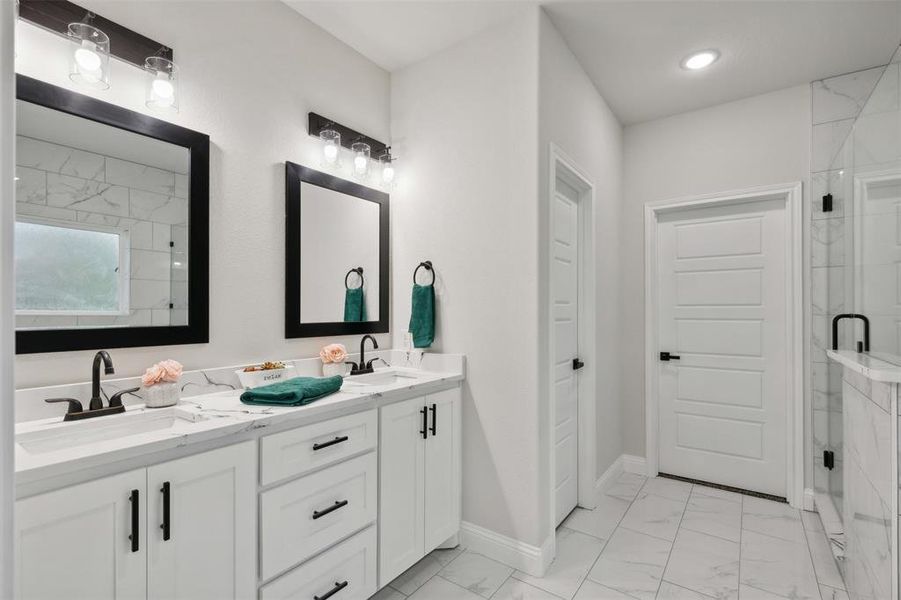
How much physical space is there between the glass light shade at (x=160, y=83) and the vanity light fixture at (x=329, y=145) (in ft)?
2.34

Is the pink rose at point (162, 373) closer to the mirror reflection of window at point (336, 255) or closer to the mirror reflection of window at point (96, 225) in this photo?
the mirror reflection of window at point (96, 225)

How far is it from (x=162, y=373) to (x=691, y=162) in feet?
11.3

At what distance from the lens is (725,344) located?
123 inches

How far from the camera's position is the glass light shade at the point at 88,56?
1451mm

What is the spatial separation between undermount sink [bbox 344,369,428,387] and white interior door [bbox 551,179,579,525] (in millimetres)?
861

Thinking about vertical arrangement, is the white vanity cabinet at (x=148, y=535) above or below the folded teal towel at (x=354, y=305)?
below

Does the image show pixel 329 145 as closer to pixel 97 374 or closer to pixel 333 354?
pixel 333 354

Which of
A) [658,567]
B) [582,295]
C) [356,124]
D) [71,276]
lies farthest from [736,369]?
[71,276]

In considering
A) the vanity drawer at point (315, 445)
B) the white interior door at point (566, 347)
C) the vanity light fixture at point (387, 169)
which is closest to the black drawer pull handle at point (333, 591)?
the vanity drawer at point (315, 445)

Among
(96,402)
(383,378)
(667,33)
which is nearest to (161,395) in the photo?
(96,402)

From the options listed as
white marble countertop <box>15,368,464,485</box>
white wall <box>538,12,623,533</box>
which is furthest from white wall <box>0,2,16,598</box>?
white wall <box>538,12,623,533</box>

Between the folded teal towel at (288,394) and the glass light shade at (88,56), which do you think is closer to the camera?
the glass light shade at (88,56)

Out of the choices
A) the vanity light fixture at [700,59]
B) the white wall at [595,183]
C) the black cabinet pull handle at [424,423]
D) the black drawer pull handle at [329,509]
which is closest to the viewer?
the black drawer pull handle at [329,509]

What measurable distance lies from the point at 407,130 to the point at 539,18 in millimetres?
→ 924
